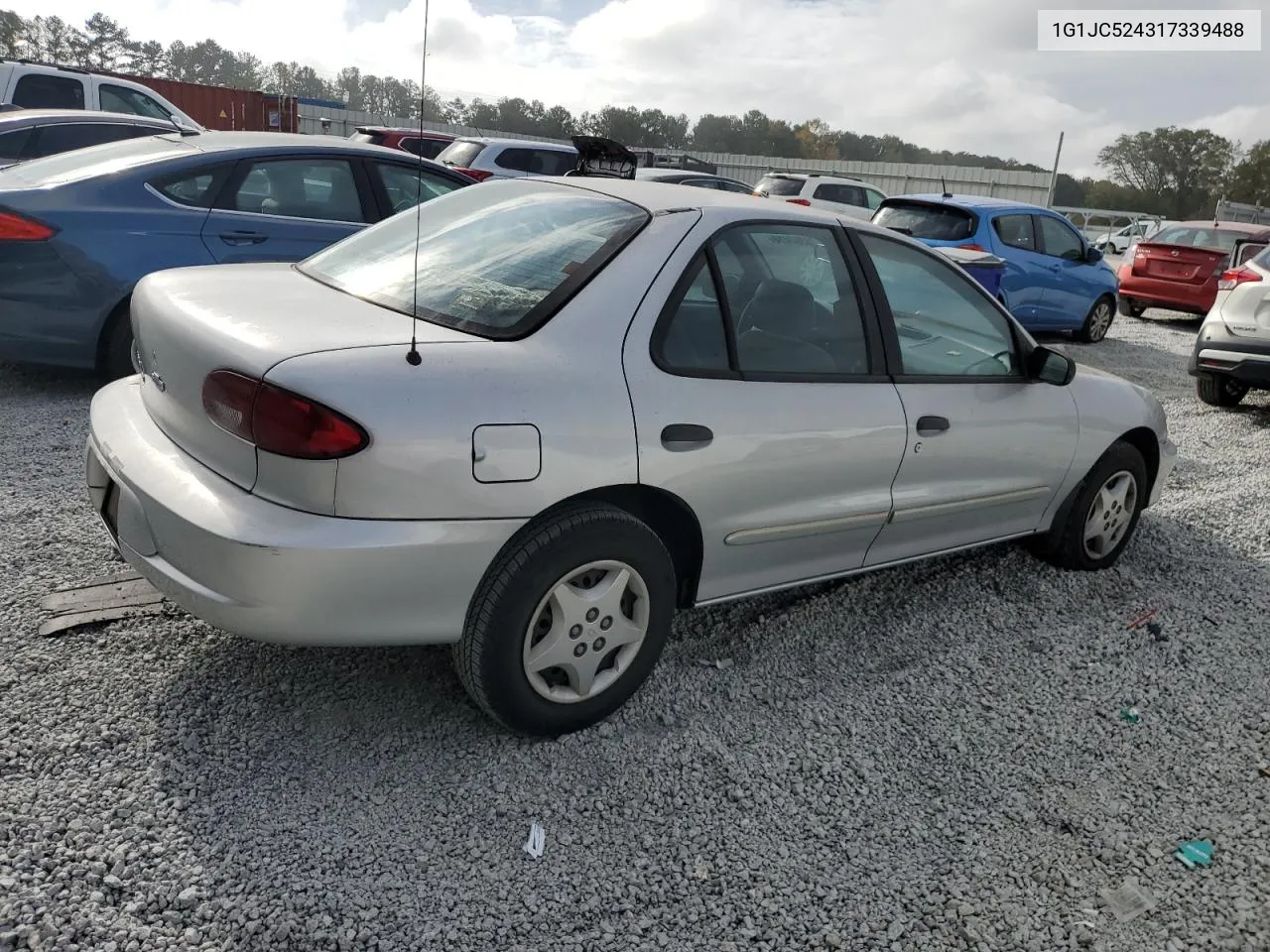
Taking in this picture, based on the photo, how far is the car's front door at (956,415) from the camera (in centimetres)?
350

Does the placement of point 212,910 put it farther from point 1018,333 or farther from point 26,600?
point 1018,333

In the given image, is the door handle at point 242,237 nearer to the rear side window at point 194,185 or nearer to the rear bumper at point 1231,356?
the rear side window at point 194,185

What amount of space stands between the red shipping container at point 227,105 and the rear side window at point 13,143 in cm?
A: 1954

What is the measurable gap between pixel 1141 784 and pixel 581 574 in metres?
1.79

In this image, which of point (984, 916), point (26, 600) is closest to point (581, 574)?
point (984, 916)

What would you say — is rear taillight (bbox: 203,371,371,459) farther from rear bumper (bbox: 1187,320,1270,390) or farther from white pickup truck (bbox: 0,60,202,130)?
white pickup truck (bbox: 0,60,202,130)

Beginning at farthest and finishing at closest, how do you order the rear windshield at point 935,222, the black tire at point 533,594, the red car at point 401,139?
the red car at point 401,139
the rear windshield at point 935,222
the black tire at point 533,594

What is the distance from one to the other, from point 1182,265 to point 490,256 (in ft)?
43.0

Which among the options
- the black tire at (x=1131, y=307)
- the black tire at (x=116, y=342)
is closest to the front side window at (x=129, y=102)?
the black tire at (x=116, y=342)

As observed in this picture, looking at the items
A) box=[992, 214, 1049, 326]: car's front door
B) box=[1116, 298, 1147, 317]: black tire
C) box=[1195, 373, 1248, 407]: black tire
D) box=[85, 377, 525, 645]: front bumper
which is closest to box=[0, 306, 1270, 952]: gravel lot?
box=[85, 377, 525, 645]: front bumper

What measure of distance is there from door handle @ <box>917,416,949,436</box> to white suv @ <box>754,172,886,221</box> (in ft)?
44.8

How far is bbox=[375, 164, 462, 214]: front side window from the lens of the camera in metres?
6.47

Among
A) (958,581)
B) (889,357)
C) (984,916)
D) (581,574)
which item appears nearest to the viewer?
(984,916)

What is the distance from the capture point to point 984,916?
93.9 inches
